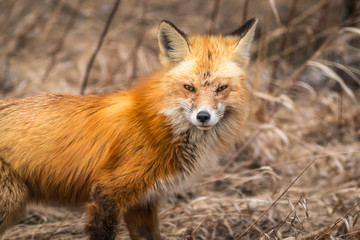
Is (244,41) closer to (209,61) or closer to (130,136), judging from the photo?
(209,61)

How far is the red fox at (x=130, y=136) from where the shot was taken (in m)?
2.70

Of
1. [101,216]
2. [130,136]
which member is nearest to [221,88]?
[130,136]

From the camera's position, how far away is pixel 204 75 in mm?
2766

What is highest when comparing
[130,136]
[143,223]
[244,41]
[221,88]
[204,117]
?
[244,41]

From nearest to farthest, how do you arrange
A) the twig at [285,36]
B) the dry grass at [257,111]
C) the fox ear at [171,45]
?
the fox ear at [171,45] → the dry grass at [257,111] → the twig at [285,36]

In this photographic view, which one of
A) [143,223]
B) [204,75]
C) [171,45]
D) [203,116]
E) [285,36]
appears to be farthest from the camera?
[285,36]

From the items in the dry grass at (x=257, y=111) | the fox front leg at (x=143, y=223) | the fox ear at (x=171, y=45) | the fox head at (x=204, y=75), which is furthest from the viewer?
the dry grass at (x=257, y=111)

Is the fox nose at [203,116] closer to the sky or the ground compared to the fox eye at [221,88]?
closer to the ground

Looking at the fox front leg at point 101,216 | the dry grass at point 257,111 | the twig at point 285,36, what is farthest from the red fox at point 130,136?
the twig at point 285,36

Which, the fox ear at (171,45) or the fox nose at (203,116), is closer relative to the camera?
the fox nose at (203,116)

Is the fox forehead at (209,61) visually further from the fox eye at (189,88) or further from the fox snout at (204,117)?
the fox snout at (204,117)

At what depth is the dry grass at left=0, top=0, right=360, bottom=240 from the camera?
3.62 m

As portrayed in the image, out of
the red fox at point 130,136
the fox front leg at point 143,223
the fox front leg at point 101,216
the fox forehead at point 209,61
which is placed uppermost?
the fox forehead at point 209,61

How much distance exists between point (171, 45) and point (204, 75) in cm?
44
